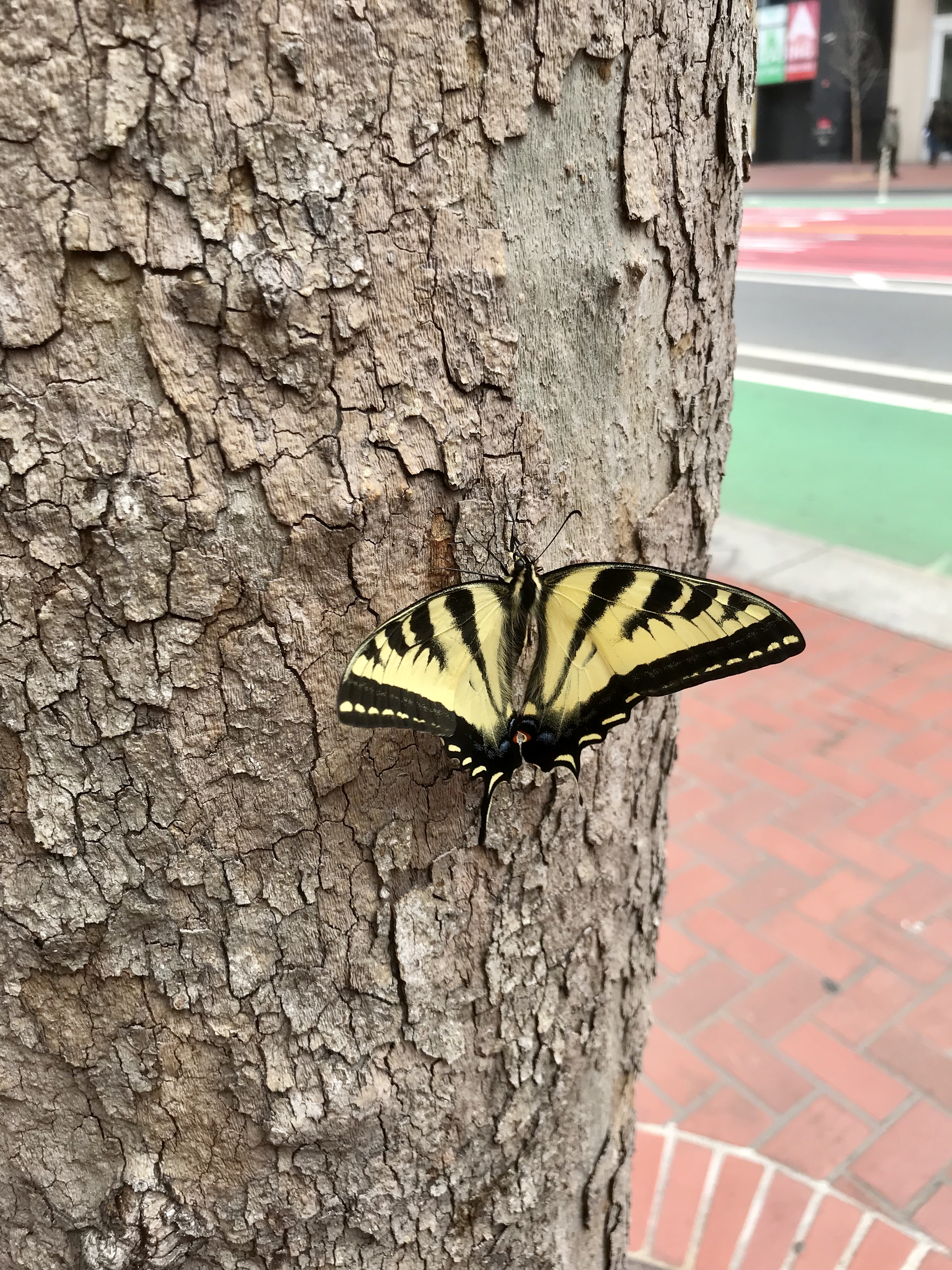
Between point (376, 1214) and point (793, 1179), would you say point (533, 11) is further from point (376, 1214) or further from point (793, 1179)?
point (793, 1179)

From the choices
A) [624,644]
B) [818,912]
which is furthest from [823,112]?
[624,644]

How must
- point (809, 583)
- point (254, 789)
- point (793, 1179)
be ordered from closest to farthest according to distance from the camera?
point (254, 789)
point (793, 1179)
point (809, 583)

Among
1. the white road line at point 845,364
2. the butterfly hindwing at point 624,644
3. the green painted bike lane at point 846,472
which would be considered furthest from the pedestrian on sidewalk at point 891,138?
the butterfly hindwing at point 624,644

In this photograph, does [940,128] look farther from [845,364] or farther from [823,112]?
[845,364]

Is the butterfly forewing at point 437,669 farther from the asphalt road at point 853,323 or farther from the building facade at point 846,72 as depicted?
the building facade at point 846,72

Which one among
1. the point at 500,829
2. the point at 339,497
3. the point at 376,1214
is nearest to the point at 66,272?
the point at 339,497

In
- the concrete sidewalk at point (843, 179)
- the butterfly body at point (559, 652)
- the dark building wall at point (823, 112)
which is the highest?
the dark building wall at point (823, 112)
